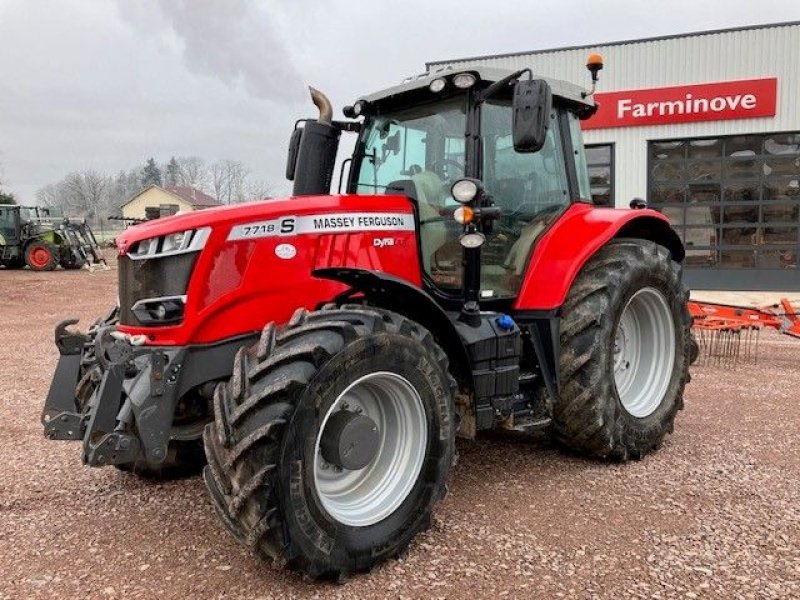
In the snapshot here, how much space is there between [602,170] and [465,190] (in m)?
13.8

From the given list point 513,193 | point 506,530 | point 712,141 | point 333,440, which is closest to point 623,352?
point 513,193

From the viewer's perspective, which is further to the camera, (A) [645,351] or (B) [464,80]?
(A) [645,351]

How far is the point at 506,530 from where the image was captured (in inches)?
133

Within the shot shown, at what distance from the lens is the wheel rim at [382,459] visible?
3.10m

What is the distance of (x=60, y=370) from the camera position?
3637mm

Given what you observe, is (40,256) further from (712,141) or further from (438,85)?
(438,85)

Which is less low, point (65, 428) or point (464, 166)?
point (464, 166)

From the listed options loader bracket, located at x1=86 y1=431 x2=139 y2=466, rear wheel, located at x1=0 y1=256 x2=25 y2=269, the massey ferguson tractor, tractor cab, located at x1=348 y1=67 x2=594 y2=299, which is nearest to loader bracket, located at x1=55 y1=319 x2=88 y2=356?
the massey ferguson tractor

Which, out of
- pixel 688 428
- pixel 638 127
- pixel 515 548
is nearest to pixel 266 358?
pixel 515 548

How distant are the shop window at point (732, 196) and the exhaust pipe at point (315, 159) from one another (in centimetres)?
1320

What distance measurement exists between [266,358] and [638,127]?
14797mm

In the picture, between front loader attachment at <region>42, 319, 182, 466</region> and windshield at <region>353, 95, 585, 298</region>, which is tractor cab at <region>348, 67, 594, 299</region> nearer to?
windshield at <region>353, 95, 585, 298</region>

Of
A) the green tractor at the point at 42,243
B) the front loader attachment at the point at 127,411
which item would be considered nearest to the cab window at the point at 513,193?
the front loader attachment at the point at 127,411

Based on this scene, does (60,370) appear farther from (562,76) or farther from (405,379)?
(562,76)
